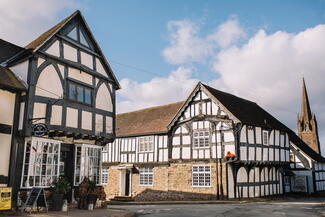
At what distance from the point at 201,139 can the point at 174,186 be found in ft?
12.8

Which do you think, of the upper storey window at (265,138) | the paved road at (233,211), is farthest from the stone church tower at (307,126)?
the paved road at (233,211)

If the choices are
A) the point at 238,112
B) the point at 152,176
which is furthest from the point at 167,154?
the point at 238,112

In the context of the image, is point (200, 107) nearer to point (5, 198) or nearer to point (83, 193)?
point (83, 193)

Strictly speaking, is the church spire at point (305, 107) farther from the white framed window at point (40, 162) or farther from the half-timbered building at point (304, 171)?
the white framed window at point (40, 162)

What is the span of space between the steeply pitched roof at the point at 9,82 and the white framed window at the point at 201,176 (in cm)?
1369

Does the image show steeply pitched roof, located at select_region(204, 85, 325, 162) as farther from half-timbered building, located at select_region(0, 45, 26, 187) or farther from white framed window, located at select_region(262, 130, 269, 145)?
half-timbered building, located at select_region(0, 45, 26, 187)

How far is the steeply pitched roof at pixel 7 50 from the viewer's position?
12891 millimetres

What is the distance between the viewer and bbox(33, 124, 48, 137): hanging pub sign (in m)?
11.0

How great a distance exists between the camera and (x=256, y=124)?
2214cm

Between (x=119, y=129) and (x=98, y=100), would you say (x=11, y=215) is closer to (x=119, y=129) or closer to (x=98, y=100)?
(x=98, y=100)

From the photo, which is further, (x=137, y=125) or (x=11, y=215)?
(x=137, y=125)

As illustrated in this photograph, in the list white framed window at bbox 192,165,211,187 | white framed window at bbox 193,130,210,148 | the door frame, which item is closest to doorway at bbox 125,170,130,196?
the door frame

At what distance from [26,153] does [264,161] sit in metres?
16.5

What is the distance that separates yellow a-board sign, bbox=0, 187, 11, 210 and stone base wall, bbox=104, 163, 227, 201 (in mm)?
13455
